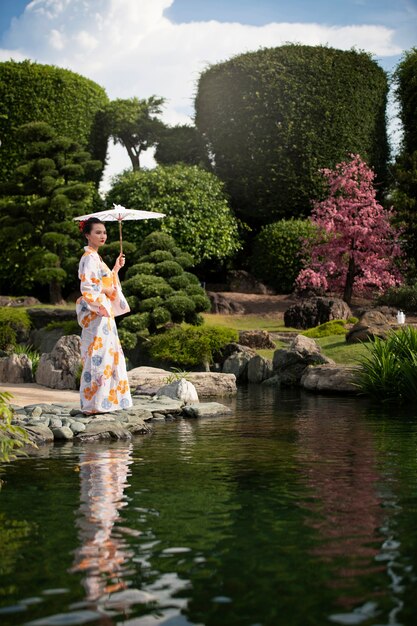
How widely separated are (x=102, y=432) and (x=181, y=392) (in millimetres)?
2977

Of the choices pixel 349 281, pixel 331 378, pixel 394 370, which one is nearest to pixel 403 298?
pixel 349 281

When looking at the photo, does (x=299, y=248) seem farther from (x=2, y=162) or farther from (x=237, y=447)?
(x=237, y=447)

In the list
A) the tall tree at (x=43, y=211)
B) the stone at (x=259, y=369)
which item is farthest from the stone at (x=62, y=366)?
the tall tree at (x=43, y=211)

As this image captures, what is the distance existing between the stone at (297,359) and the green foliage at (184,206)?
8.03 m

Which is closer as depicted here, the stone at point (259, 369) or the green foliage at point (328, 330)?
the stone at point (259, 369)

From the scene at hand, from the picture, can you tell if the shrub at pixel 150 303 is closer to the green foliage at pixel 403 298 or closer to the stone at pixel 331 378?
the stone at pixel 331 378

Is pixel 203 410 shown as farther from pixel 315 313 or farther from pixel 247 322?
pixel 247 322

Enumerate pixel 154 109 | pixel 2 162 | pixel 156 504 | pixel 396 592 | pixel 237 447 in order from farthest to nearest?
pixel 154 109 < pixel 2 162 < pixel 237 447 < pixel 156 504 < pixel 396 592

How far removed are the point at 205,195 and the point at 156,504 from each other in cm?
1889

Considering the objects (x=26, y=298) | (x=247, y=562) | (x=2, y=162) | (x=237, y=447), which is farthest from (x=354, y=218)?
(x=247, y=562)

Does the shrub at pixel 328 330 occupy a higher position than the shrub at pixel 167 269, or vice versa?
the shrub at pixel 167 269

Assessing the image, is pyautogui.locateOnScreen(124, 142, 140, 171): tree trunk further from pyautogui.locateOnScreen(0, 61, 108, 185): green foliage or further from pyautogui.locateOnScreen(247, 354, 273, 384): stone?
pyautogui.locateOnScreen(247, 354, 273, 384): stone

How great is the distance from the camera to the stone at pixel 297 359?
14625 millimetres

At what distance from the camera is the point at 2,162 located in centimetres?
2534
